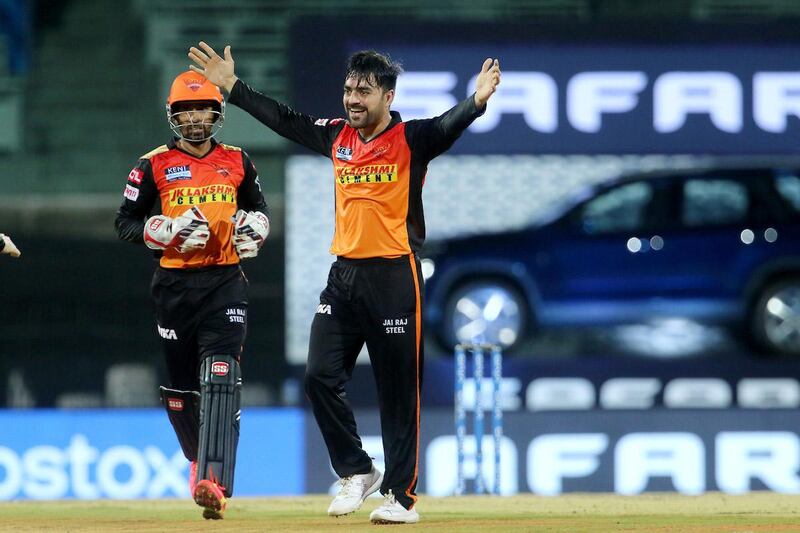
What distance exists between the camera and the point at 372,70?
7.50 meters

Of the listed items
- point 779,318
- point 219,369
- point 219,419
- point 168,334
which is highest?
point 779,318

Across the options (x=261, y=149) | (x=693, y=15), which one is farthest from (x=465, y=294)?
(x=693, y=15)

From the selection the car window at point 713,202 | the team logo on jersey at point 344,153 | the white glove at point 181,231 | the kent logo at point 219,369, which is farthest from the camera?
the car window at point 713,202

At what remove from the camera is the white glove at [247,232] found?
786 cm

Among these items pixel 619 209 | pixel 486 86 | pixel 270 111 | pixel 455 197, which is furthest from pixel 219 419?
pixel 619 209

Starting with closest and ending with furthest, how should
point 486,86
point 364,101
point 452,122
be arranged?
point 486,86
point 452,122
point 364,101

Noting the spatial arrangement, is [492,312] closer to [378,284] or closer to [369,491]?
[369,491]

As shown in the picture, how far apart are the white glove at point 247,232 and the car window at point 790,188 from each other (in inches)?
208

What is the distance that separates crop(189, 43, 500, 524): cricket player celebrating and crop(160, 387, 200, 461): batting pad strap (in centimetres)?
88

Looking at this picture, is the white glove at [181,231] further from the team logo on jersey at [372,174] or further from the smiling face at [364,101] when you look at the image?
the smiling face at [364,101]

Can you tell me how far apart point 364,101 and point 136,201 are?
129 cm

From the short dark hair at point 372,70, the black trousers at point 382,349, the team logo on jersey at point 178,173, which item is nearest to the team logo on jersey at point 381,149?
the short dark hair at point 372,70

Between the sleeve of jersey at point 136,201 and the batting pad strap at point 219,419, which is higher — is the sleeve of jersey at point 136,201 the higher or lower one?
the higher one

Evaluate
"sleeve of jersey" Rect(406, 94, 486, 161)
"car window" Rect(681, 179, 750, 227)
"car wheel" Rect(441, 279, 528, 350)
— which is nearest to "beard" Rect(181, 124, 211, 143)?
"sleeve of jersey" Rect(406, 94, 486, 161)
